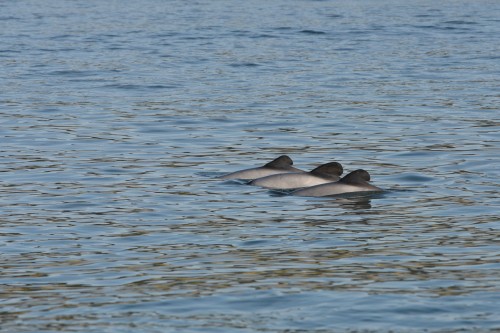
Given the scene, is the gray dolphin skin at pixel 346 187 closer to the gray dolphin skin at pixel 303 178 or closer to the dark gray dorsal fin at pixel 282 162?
the gray dolphin skin at pixel 303 178

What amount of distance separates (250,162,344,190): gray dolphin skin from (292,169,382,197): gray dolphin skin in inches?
12.1

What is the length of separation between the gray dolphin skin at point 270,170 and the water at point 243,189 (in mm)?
429

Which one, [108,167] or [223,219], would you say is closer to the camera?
[223,219]

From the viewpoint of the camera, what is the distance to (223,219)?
14875mm

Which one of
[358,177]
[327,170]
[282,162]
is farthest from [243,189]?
[358,177]

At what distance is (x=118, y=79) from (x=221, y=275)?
2039cm

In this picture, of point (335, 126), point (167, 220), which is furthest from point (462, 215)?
point (335, 126)

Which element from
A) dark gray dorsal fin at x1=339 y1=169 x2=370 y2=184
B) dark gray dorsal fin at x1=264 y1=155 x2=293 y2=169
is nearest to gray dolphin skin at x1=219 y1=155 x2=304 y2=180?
dark gray dorsal fin at x1=264 y1=155 x2=293 y2=169

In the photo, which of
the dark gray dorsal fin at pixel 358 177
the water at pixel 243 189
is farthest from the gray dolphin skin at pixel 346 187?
the water at pixel 243 189

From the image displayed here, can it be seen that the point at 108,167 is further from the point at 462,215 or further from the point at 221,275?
the point at 221,275

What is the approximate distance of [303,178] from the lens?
17188mm

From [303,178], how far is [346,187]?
0.75 metres

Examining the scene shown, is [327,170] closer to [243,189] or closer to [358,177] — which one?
[358,177]

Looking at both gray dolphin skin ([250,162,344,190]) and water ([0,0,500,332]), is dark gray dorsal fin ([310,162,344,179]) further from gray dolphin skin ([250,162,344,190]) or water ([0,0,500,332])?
water ([0,0,500,332])
